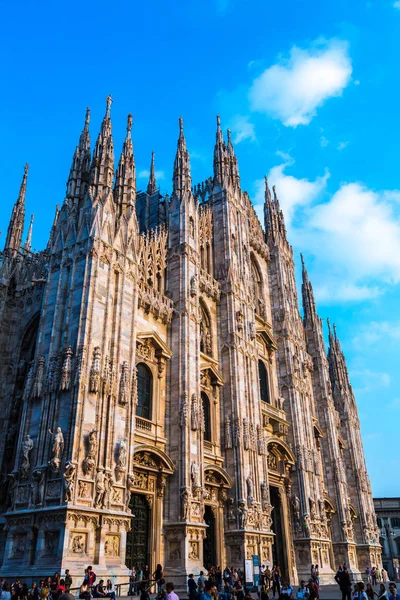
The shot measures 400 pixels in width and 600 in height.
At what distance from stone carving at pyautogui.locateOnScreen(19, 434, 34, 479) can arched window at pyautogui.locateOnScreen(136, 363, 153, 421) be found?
5580 mm

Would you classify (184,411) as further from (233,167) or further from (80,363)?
(233,167)

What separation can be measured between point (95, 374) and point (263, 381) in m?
19.0

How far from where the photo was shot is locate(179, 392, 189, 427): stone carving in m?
23.9

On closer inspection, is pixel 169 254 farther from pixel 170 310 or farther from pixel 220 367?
pixel 220 367

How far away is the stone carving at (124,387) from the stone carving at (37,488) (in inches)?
152

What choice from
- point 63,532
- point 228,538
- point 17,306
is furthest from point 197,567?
point 17,306

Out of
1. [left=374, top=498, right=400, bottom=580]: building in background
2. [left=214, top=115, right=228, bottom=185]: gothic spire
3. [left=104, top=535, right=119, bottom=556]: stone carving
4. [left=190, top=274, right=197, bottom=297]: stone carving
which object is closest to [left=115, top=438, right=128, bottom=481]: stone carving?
[left=104, top=535, right=119, bottom=556]: stone carving

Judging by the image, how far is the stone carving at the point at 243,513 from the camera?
25.8 m

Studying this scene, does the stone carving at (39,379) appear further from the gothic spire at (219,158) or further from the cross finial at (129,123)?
the gothic spire at (219,158)

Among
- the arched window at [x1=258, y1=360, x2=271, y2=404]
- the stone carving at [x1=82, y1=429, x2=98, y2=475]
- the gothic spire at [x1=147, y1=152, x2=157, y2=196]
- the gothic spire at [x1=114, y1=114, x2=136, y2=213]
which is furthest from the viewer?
the gothic spire at [x1=147, y1=152, x2=157, y2=196]

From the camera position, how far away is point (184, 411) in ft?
78.9

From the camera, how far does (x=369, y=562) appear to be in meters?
41.8

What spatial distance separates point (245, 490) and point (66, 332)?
1297cm

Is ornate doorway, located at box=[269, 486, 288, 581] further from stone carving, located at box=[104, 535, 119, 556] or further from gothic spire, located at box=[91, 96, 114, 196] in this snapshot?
gothic spire, located at box=[91, 96, 114, 196]
